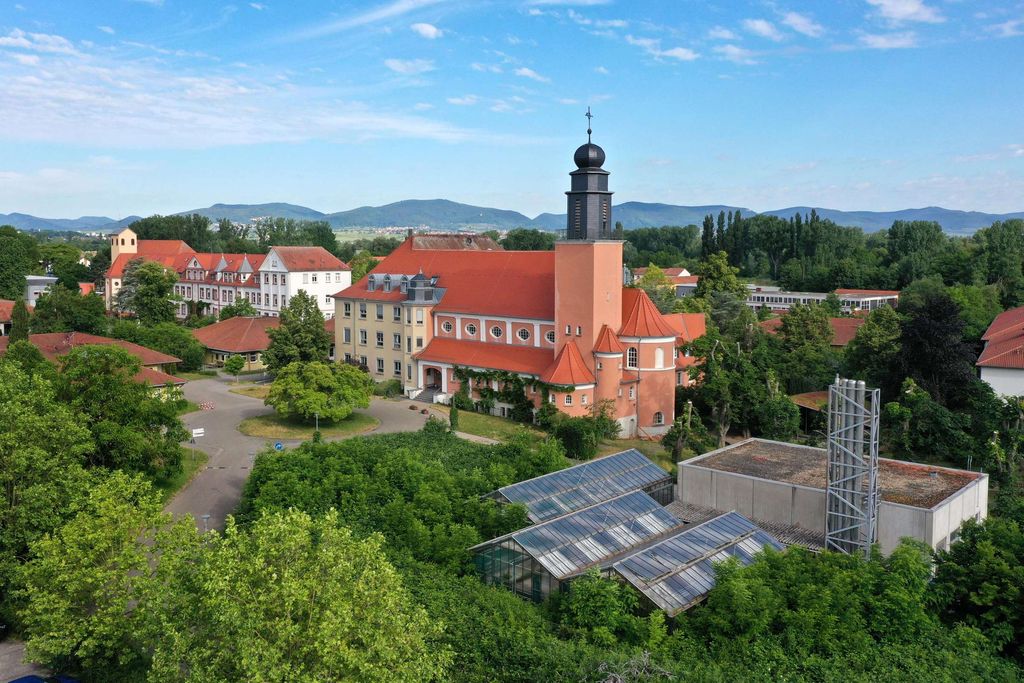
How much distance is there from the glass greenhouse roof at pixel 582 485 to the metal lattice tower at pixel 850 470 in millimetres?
6785

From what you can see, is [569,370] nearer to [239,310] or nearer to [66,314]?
[66,314]

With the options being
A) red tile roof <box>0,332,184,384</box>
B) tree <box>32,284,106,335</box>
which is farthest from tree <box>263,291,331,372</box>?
tree <box>32,284,106,335</box>

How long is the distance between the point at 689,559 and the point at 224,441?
2293cm

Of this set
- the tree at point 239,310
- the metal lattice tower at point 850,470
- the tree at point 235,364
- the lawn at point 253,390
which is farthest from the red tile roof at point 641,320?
the tree at point 239,310

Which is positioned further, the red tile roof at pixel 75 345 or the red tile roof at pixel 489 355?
the red tile roof at pixel 75 345

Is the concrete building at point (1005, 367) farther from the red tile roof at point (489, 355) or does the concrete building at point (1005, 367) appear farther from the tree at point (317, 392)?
the tree at point (317, 392)

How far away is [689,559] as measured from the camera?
1944cm

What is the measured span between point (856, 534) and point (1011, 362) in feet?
65.7

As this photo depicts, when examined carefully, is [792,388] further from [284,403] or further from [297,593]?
[297,593]

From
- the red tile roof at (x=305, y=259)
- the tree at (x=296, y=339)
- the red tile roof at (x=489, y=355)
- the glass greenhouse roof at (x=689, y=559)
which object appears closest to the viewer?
the glass greenhouse roof at (x=689, y=559)

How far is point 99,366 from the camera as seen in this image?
2780cm

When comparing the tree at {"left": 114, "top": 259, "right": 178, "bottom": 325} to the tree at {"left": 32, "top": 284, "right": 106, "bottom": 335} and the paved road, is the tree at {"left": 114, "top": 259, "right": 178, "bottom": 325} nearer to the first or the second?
the tree at {"left": 32, "top": 284, "right": 106, "bottom": 335}

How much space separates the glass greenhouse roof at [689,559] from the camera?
17.8 meters

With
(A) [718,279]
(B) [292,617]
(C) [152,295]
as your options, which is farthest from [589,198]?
(C) [152,295]
